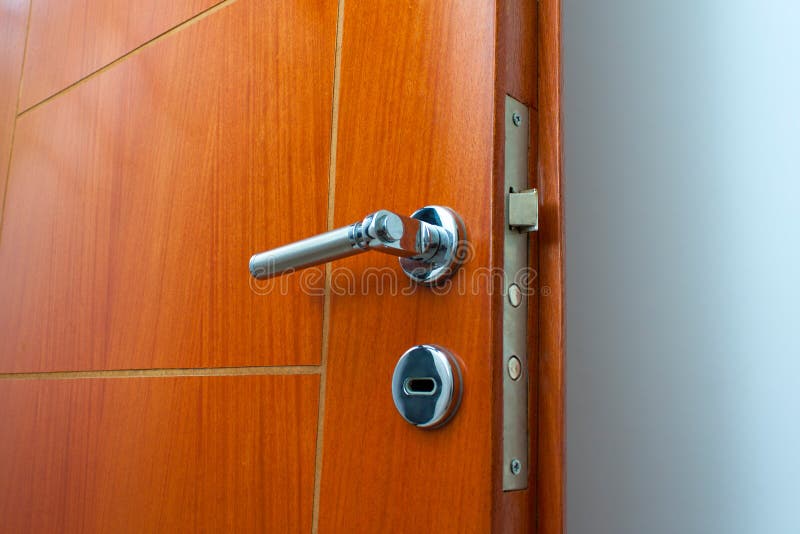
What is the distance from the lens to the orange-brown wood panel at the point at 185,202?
19.3 inches

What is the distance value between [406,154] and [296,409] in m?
0.17

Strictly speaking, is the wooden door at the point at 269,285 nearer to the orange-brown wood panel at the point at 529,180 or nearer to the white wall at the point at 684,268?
the orange-brown wood panel at the point at 529,180

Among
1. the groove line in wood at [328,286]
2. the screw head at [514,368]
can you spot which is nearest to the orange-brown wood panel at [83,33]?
the groove line in wood at [328,286]

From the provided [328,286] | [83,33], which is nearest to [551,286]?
[328,286]

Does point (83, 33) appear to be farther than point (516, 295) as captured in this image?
Yes

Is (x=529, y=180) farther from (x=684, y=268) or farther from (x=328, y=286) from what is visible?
(x=684, y=268)

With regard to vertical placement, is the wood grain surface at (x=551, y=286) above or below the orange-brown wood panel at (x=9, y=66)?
below

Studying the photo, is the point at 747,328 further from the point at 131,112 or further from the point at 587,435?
the point at 131,112

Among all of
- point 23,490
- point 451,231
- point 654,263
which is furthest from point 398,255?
point 23,490

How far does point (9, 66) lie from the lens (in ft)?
3.09

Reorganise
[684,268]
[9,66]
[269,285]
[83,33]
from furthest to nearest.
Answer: [9,66] → [83,33] → [684,268] → [269,285]

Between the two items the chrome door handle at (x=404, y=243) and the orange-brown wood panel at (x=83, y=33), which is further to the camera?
the orange-brown wood panel at (x=83, y=33)

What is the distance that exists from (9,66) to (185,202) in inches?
21.3

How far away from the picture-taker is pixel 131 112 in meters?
0.66
